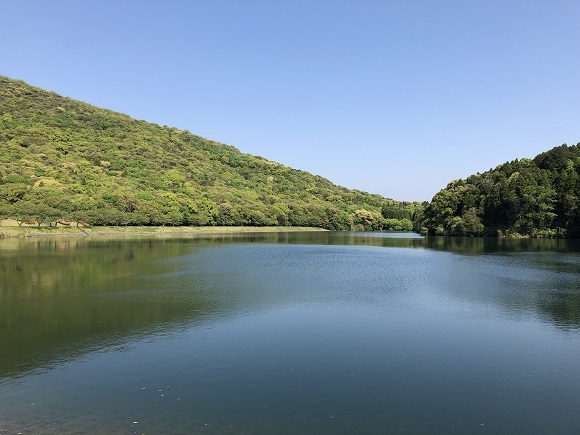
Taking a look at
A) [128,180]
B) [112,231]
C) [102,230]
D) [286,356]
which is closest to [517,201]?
[112,231]

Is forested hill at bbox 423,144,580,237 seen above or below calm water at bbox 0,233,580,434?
above

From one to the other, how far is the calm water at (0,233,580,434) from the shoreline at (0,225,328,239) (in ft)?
159

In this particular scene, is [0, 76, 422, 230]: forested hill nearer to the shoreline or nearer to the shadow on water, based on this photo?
the shoreline

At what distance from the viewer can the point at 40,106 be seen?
162 meters

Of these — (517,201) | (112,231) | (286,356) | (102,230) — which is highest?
(517,201)

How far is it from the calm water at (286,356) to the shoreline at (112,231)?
4844cm

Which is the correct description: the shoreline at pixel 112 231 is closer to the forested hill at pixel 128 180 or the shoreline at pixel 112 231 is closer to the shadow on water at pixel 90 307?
the forested hill at pixel 128 180

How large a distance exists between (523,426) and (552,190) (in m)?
89.4

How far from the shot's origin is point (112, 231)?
8456 centimetres

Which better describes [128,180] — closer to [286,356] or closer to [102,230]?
[102,230]

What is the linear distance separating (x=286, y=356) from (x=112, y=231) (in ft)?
259

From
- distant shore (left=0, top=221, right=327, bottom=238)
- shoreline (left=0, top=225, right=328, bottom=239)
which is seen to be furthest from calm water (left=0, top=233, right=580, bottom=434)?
distant shore (left=0, top=221, right=327, bottom=238)

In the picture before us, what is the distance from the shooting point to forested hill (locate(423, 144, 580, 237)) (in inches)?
3238

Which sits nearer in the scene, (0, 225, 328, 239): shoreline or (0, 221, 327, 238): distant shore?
(0, 225, 328, 239): shoreline
